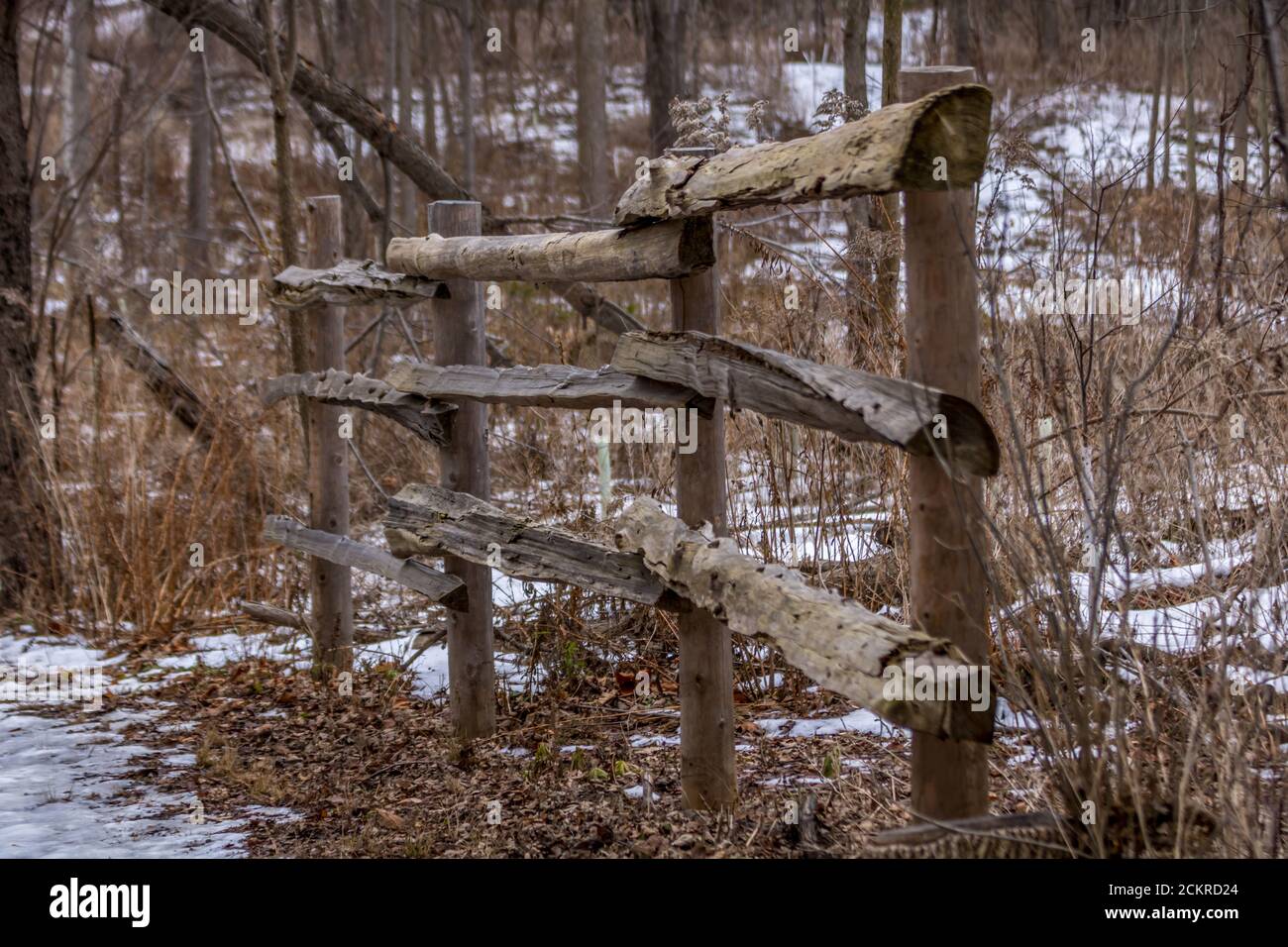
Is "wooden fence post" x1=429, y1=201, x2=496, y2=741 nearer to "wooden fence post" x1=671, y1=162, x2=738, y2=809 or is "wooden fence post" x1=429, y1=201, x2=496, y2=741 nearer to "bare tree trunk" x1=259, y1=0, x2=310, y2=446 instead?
"wooden fence post" x1=671, y1=162, x2=738, y2=809

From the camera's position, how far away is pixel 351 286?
5.15 metres

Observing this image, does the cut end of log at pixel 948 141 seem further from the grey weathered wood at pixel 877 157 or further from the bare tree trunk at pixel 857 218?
the bare tree trunk at pixel 857 218

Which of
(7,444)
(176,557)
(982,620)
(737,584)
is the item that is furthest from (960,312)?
(7,444)

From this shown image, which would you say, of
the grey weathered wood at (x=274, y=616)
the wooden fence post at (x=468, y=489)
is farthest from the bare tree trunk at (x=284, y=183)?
the wooden fence post at (x=468, y=489)

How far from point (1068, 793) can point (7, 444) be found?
6.16m

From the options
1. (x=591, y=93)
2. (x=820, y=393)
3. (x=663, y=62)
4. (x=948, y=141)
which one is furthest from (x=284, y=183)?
(x=663, y=62)

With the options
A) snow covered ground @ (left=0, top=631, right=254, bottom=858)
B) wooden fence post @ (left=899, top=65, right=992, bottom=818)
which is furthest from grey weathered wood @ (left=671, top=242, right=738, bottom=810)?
snow covered ground @ (left=0, top=631, right=254, bottom=858)

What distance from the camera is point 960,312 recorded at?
8.87 ft

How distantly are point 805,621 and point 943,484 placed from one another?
1.56 ft

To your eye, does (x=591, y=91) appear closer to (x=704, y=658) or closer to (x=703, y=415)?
(x=703, y=415)

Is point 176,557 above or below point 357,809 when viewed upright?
above
